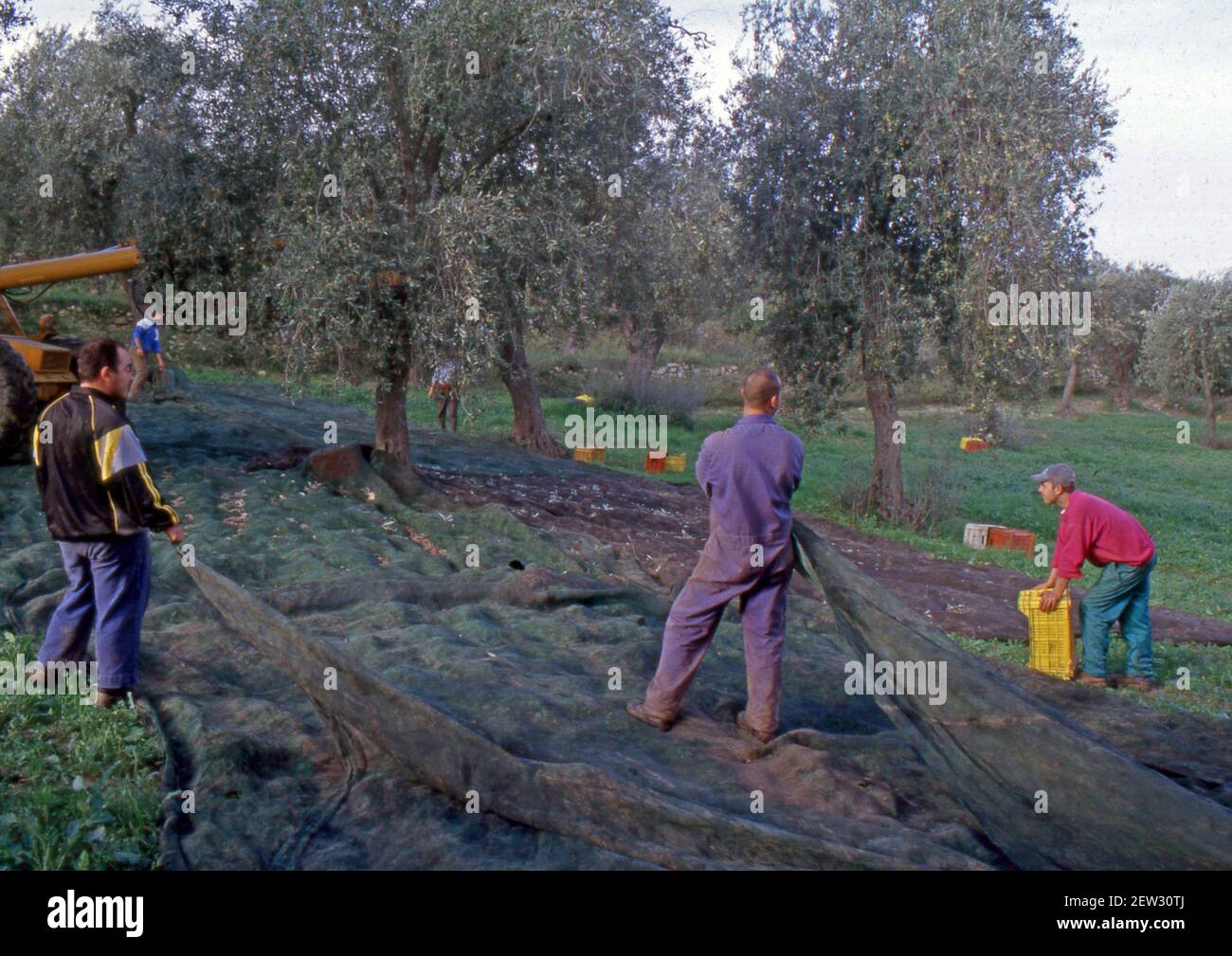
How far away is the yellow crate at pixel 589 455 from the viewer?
61.7ft

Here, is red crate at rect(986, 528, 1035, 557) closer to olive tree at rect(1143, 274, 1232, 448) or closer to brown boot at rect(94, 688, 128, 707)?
brown boot at rect(94, 688, 128, 707)

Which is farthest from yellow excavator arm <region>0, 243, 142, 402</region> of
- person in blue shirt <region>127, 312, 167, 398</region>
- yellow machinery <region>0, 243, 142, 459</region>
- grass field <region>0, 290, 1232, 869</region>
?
person in blue shirt <region>127, 312, 167, 398</region>

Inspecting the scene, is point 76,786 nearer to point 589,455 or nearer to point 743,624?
point 743,624

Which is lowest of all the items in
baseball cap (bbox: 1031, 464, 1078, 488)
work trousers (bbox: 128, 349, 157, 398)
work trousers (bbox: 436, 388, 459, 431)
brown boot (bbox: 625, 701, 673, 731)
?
brown boot (bbox: 625, 701, 673, 731)

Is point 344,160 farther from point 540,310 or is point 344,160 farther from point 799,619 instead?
point 799,619

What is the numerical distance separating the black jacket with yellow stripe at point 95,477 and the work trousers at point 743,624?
9.09 ft

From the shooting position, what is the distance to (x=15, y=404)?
38.7 ft

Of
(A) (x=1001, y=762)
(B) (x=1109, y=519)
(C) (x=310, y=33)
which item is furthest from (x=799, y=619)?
(C) (x=310, y=33)

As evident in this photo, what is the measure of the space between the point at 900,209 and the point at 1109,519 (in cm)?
711

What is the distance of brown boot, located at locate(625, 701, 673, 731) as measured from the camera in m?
5.62

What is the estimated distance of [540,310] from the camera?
11930 mm

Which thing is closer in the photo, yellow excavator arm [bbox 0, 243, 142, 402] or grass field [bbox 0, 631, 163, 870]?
grass field [bbox 0, 631, 163, 870]

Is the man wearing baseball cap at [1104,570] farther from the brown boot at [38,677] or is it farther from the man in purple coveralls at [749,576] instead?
the brown boot at [38,677]

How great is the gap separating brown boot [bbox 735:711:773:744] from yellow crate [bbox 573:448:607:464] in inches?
513
